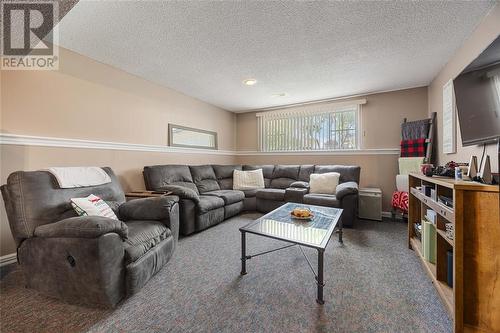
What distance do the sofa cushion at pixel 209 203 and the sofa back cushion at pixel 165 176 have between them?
544 millimetres

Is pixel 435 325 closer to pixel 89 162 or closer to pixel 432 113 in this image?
pixel 432 113

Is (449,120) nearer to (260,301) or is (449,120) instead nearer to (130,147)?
(260,301)

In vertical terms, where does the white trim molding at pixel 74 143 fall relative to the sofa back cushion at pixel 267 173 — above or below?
above

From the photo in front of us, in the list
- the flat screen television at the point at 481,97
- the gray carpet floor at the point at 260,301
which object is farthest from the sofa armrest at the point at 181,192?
the flat screen television at the point at 481,97

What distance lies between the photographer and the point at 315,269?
1.81 metres

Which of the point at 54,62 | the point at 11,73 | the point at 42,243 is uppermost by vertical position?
the point at 54,62

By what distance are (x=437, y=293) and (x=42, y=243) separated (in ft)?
9.13

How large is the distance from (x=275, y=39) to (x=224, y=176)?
267 centimetres

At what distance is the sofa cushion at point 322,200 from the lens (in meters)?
2.90

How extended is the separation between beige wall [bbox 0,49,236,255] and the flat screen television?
362 cm

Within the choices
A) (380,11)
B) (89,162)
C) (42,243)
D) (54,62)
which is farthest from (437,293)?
(54,62)

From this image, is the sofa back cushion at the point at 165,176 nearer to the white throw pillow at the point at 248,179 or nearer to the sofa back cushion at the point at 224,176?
the sofa back cushion at the point at 224,176

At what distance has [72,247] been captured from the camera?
129 cm
